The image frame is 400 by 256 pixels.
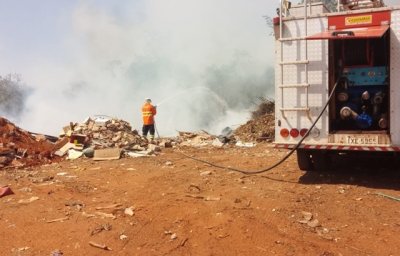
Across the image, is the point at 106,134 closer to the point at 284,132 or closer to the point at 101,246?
the point at 284,132

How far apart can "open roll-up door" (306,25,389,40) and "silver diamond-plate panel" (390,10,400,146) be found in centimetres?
16

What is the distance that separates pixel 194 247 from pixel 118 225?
46.1 inches

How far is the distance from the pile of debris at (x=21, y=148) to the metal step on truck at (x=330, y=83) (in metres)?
6.57

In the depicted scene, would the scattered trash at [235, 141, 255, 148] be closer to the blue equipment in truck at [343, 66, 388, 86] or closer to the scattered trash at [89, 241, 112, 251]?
the blue equipment in truck at [343, 66, 388, 86]

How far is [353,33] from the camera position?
6703 millimetres

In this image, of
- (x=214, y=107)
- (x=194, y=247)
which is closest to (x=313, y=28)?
(x=194, y=247)

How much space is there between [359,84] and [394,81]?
758mm

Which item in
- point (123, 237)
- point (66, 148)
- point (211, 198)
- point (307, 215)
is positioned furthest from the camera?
point (66, 148)

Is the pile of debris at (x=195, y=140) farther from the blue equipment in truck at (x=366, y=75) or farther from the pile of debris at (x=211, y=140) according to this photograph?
the blue equipment in truck at (x=366, y=75)

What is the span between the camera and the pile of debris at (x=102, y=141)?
38.6 feet

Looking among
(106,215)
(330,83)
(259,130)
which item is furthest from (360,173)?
(259,130)

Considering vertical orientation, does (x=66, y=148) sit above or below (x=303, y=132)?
below

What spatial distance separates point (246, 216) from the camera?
5.74 metres

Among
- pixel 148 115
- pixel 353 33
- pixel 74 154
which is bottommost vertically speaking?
pixel 74 154
